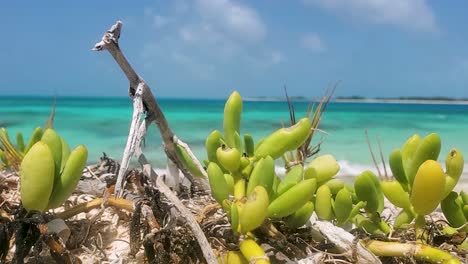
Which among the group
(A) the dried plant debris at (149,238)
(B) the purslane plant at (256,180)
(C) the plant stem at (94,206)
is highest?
(B) the purslane plant at (256,180)

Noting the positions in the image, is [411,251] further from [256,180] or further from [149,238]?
[149,238]

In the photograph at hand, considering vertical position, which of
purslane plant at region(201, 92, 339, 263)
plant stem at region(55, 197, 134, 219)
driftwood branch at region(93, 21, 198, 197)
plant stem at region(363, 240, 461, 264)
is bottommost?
plant stem at region(363, 240, 461, 264)

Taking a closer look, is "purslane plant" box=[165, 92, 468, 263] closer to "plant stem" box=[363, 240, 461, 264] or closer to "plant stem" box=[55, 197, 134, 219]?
"plant stem" box=[363, 240, 461, 264]

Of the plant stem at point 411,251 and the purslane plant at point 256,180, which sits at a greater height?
the purslane plant at point 256,180

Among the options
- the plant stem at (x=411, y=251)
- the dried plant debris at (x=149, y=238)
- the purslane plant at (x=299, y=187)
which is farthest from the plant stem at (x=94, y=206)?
the plant stem at (x=411, y=251)

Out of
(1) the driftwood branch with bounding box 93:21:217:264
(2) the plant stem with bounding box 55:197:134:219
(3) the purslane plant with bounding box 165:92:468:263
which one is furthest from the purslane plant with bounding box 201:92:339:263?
(2) the plant stem with bounding box 55:197:134:219

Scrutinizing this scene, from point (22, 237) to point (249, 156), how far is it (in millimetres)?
586

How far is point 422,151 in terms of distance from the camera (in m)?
1.29

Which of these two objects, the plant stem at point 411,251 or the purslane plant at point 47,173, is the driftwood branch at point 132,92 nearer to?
the purslane plant at point 47,173

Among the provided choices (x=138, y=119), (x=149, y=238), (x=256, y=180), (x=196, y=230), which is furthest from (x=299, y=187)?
(x=138, y=119)

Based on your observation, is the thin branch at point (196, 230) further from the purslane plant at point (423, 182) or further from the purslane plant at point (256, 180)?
the purslane plant at point (423, 182)

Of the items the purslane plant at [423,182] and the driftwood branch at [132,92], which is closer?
the purslane plant at [423,182]

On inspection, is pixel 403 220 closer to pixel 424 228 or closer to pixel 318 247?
pixel 424 228

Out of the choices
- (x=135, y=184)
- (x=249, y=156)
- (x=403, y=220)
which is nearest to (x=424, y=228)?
(x=403, y=220)
